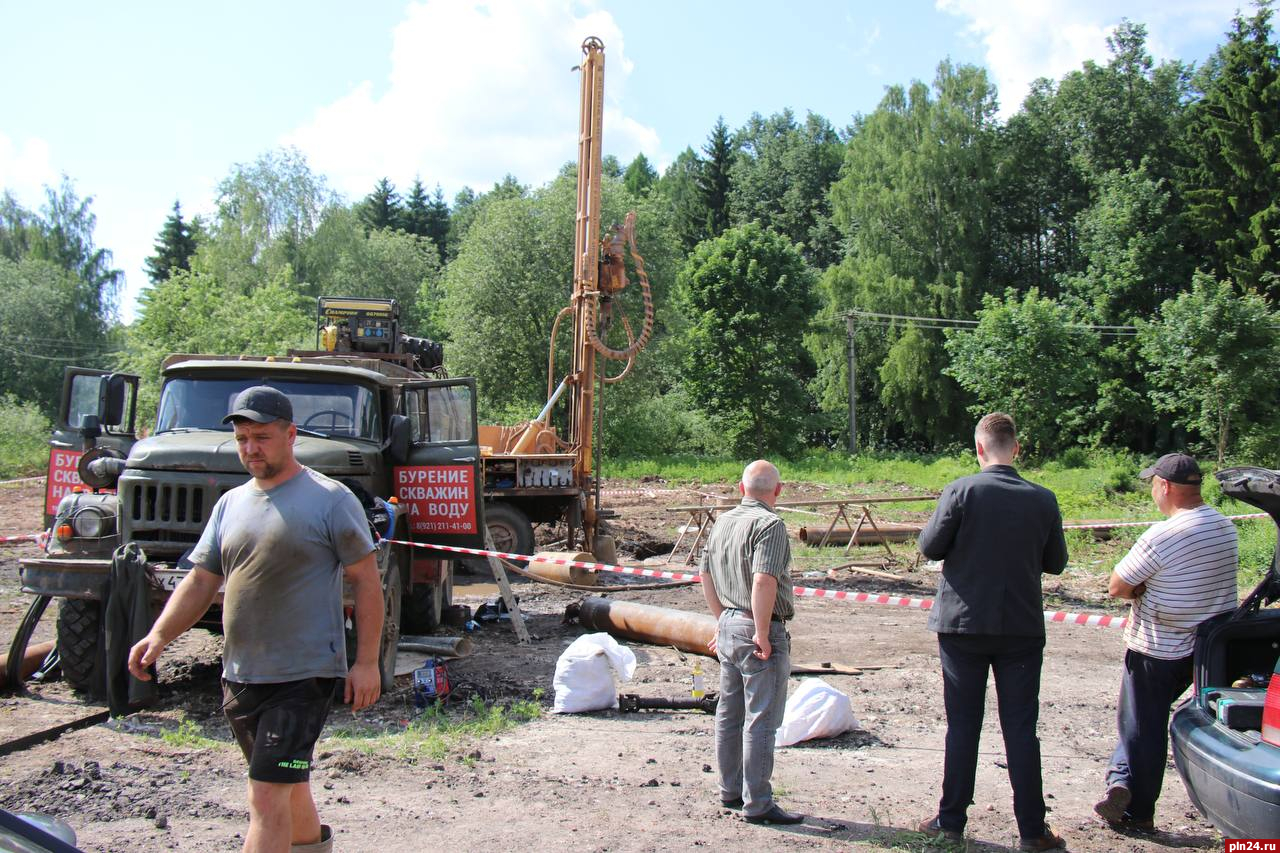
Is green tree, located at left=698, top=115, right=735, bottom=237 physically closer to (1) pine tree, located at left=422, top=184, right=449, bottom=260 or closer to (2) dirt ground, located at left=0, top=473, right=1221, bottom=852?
(1) pine tree, located at left=422, top=184, right=449, bottom=260

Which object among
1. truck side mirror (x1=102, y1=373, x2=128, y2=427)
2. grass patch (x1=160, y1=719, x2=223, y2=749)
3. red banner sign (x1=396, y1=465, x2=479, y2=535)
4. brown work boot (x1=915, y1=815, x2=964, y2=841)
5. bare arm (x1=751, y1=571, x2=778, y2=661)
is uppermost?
truck side mirror (x1=102, y1=373, x2=128, y2=427)

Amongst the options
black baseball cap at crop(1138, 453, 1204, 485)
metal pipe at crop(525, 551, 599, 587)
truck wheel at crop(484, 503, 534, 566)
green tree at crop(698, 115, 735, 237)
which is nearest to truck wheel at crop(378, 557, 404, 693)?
metal pipe at crop(525, 551, 599, 587)

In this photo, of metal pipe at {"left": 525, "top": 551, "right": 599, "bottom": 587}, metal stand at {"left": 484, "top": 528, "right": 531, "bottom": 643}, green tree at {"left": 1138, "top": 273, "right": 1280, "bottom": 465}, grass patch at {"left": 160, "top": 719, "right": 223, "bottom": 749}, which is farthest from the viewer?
green tree at {"left": 1138, "top": 273, "right": 1280, "bottom": 465}

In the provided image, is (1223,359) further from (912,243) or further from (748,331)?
(912,243)

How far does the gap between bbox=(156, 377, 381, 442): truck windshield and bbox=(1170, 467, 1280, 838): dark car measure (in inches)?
234

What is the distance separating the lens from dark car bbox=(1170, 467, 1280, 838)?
3.55 m

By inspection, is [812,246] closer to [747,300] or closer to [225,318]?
[747,300]

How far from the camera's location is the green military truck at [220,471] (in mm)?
6910

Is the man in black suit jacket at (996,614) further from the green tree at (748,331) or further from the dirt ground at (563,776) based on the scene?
the green tree at (748,331)

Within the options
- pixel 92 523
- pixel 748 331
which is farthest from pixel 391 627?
pixel 748 331

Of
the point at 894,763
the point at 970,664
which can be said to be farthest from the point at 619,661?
the point at 970,664

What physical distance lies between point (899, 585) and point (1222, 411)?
20388mm

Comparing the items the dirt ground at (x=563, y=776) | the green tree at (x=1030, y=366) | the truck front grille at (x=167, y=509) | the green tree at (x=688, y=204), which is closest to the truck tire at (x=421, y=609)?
the dirt ground at (x=563, y=776)

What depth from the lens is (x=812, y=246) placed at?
6231cm
